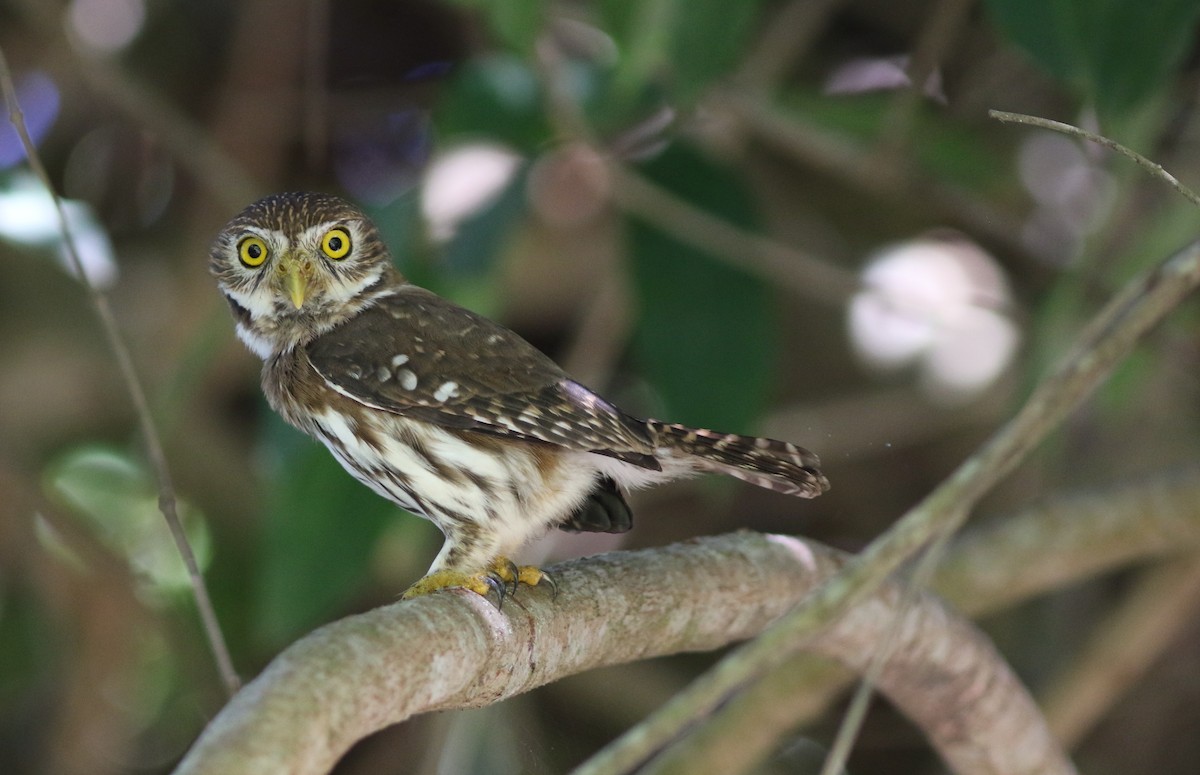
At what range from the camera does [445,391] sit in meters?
2.69

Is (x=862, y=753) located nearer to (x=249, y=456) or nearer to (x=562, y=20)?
(x=249, y=456)

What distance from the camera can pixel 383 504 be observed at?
362 centimetres

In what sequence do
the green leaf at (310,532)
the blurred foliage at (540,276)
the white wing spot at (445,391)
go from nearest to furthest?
1. the white wing spot at (445,391)
2. the green leaf at (310,532)
3. the blurred foliage at (540,276)

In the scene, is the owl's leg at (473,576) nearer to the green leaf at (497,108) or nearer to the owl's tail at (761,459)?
the owl's tail at (761,459)

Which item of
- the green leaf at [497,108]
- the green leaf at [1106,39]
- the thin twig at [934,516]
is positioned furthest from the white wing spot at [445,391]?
the green leaf at [1106,39]

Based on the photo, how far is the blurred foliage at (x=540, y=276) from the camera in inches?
149

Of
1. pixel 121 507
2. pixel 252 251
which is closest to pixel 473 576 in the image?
pixel 252 251

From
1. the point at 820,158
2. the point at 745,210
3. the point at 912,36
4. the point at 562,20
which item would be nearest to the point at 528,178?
the point at 745,210

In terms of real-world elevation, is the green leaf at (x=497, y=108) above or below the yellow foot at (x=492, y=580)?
above

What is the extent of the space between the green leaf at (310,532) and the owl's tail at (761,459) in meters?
1.26

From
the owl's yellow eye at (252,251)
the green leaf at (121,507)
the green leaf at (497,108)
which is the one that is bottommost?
the green leaf at (121,507)

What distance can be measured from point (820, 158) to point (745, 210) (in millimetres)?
551

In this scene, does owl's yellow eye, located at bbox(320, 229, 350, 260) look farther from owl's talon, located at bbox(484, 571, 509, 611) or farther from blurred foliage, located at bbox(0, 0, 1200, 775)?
owl's talon, located at bbox(484, 571, 509, 611)

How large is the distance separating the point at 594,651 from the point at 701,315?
1.61 m
